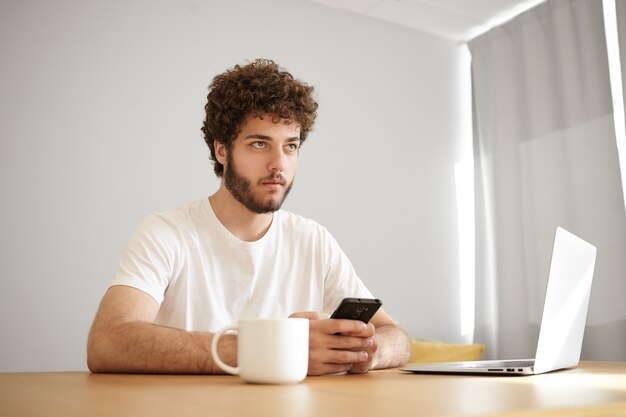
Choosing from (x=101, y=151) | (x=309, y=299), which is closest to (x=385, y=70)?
(x=101, y=151)

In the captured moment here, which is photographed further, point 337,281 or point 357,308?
point 337,281

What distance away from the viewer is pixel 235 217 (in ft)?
5.38

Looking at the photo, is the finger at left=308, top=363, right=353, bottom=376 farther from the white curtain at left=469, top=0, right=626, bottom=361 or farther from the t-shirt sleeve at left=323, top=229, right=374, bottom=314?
the white curtain at left=469, top=0, right=626, bottom=361

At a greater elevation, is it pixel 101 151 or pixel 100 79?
pixel 100 79

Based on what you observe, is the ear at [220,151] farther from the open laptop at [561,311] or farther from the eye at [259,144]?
the open laptop at [561,311]

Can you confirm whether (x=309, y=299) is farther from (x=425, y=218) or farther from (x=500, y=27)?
(x=500, y=27)

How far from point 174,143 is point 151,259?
148 cm

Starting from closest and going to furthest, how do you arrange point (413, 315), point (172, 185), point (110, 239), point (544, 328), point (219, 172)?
1. point (544, 328)
2. point (219, 172)
3. point (110, 239)
4. point (172, 185)
5. point (413, 315)

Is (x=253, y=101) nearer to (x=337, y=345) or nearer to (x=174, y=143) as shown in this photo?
(x=337, y=345)

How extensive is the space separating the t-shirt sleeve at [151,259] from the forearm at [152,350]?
178 millimetres

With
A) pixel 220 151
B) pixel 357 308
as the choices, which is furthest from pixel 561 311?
pixel 220 151

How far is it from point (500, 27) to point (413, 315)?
5.63ft

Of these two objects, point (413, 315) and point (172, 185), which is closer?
point (172, 185)

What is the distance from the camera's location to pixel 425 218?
3441 mm
